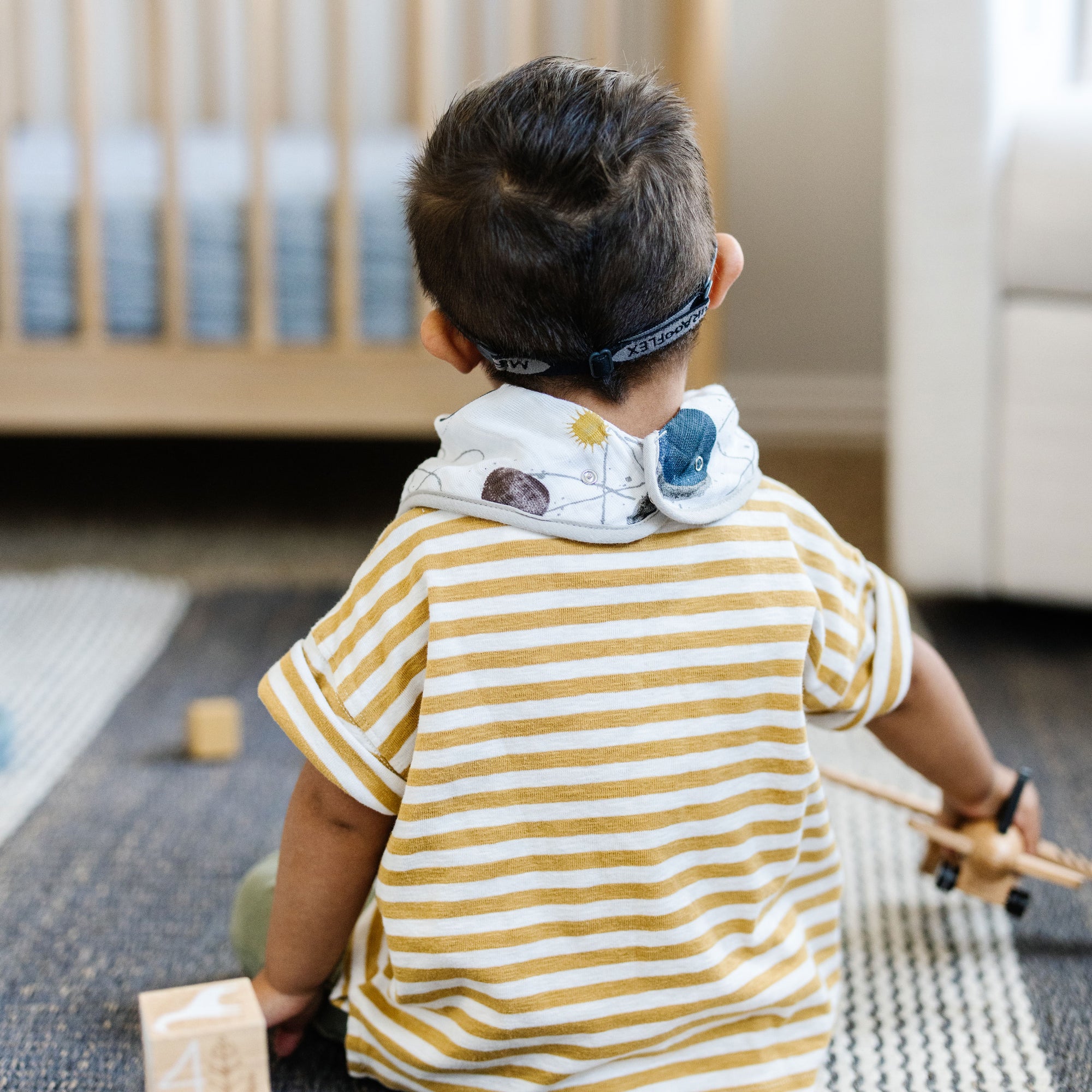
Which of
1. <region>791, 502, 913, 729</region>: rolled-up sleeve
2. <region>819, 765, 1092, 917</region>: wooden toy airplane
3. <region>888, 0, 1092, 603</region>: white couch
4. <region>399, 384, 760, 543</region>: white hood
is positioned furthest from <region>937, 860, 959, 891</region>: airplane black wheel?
<region>888, 0, 1092, 603</region>: white couch

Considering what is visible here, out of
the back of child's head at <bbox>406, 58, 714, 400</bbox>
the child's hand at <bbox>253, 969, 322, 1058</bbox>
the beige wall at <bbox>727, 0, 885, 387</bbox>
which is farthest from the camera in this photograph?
the beige wall at <bbox>727, 0, 885, 387</bbox>

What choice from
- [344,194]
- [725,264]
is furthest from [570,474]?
[344,194]

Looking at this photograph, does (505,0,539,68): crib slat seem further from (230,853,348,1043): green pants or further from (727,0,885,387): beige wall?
(230,853,348,1043): green pants

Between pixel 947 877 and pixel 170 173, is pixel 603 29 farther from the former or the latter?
pixel 947 877

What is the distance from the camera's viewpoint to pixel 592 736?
0.52m

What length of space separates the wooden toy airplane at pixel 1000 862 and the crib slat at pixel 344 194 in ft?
2.97

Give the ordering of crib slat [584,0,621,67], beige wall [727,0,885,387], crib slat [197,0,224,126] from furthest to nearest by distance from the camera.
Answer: crib slat [197,0,224,126], beige wall [727,0,885,387], crib slat [584,0,621,67]

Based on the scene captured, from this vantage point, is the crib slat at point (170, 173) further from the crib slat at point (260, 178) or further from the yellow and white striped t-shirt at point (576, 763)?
the yellow and white striped t-shirt at point (576, 763)

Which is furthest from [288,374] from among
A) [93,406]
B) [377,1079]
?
[377,1079]

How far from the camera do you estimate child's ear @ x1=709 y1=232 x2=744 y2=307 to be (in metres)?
0.55

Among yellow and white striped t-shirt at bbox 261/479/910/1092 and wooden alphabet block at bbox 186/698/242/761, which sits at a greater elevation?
yellow and white striped t-shirt at bbox 261/479/910/1092

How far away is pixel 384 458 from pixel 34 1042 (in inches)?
52.0

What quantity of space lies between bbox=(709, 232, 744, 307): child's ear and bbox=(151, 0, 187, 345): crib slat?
3.21 feet

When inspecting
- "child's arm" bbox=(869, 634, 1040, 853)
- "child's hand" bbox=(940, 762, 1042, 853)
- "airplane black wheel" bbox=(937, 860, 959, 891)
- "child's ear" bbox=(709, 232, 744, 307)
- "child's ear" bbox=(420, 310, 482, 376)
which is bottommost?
"airplane black wheel" bbox=(937, 860, 959, 891)
